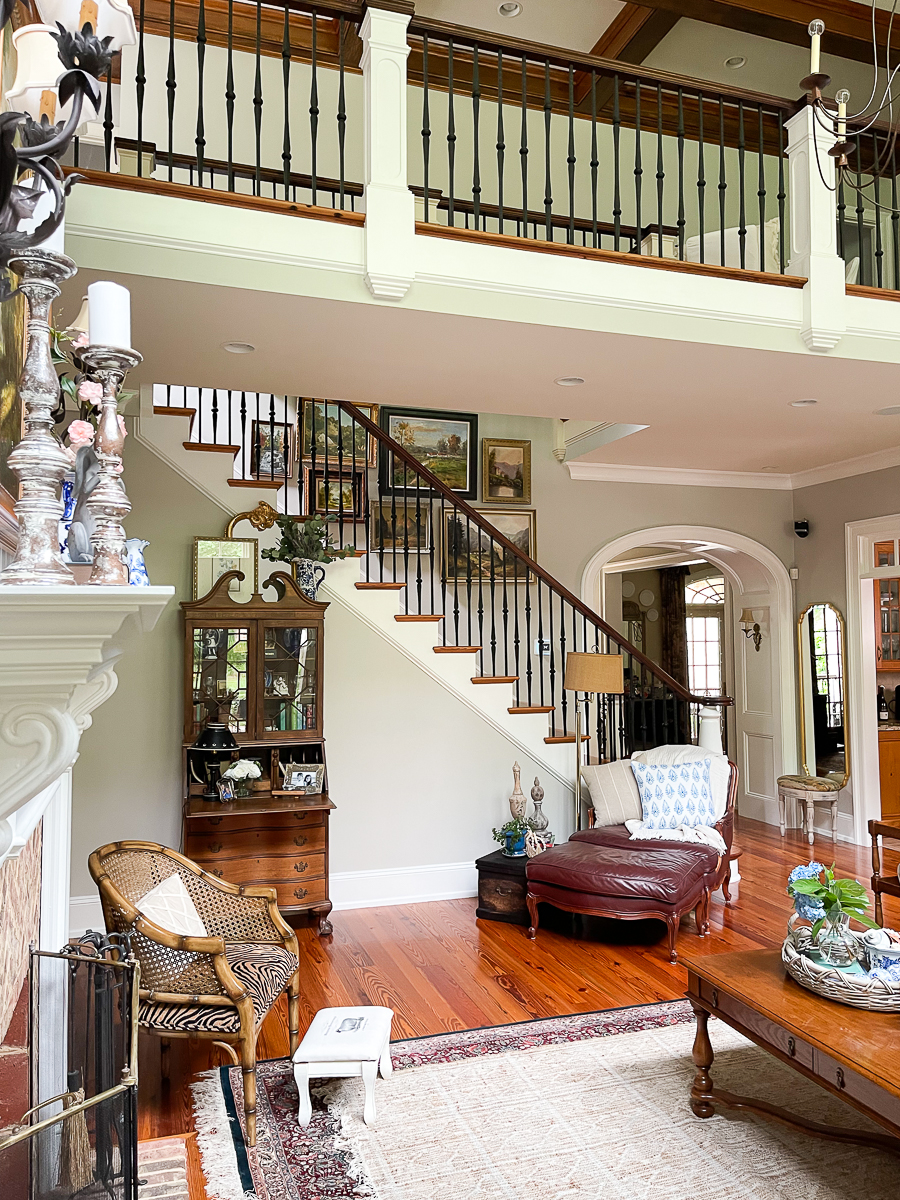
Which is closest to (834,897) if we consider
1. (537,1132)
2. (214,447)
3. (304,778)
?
(537,1132)

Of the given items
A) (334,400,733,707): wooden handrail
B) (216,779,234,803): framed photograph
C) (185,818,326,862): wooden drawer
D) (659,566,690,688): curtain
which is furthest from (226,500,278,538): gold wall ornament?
(659,566,690,688): curtain

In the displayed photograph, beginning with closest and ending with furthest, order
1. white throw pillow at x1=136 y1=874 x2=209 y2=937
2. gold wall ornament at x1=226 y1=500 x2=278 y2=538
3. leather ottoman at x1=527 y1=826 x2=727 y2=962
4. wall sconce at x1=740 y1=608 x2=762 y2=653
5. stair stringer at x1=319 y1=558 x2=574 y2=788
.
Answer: white throw pillow at x1=136 y1=874 x2=209 y2=937 → leather ottoman at x1=527 y1=826 x2=727 y2=962 → gold wall ornament at x1=226 y1=500 x2=278 y2=538 → stair stringer at x1=319 y1=558 x2=574 y2=788 → wall sconce at x1=740 y1=608 x2=762 y2=653

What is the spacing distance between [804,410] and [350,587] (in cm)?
302

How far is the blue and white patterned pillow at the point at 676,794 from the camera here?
551 cm

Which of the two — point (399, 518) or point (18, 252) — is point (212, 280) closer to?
point (18, 252)

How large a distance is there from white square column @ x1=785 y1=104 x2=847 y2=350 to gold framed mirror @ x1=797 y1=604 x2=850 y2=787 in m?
3.80

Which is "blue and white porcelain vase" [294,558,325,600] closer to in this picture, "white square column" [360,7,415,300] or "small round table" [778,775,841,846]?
"white square column" [360,7,415,300]

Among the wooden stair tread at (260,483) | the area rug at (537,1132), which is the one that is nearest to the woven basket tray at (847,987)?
the area rug at (537,1132)

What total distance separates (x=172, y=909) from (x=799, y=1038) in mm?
2277

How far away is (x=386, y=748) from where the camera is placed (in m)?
5.71

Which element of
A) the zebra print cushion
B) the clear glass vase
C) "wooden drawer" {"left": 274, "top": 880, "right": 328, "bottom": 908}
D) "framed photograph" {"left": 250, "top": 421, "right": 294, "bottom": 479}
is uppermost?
"framed photograph" {"left": 250, "top": 421, "right": 294, "bottom": 479}

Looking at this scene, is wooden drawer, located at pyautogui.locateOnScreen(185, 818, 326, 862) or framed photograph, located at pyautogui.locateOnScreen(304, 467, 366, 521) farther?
framed photograph, located at pyautogui.locateOnScreen(304, 467, 366, 521)

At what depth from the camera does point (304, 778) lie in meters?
5.19

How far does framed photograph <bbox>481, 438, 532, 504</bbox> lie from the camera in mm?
A: 7344
